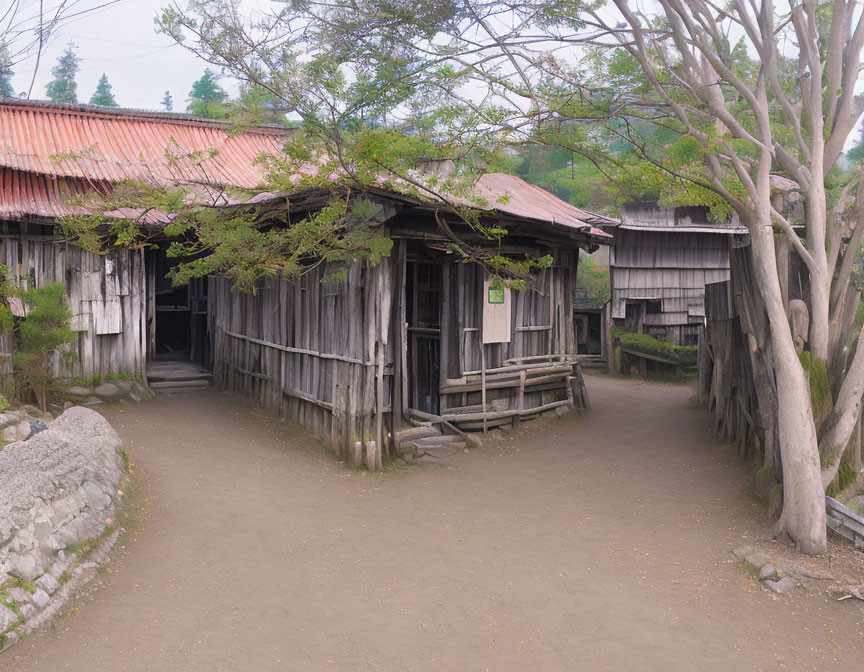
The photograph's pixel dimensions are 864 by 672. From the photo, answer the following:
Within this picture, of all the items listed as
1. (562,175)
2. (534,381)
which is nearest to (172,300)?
(534,381)

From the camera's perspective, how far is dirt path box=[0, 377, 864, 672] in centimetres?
448

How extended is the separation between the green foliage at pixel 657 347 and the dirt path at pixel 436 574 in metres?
8.02

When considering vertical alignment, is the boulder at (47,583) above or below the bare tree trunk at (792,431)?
below

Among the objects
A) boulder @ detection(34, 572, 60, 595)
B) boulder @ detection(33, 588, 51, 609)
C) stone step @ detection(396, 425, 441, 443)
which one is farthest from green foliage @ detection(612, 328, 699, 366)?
boulder @ detection(33, 588, 51, 609)

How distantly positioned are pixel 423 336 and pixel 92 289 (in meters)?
5.59

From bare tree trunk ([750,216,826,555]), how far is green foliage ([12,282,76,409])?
30.1 ft

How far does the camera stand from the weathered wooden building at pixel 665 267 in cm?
1806

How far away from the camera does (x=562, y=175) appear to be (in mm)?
26953

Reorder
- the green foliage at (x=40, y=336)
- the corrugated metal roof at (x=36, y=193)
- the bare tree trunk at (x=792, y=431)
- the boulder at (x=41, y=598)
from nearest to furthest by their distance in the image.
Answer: the boulder at (x=41, y=598), the bare tree trunk at (x=792, y=431), the green foliage at (x=40, y=336), the corrugated metal roof at (x=36, y=193)

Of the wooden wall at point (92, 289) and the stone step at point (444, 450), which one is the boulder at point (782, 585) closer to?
the stone step at point (444, 450)

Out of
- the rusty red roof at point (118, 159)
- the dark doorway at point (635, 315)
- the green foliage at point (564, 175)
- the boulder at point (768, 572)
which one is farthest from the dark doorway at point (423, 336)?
the dark doorway at point (635, 315)

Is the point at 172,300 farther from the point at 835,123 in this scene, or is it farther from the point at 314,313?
the point at 835,123

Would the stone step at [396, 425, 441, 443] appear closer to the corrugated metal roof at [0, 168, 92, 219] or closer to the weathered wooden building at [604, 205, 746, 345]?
the corrugated metal roof at [0, 168, 92, 219]

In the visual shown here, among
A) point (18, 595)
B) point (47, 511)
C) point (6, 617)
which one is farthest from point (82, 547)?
point (6, 617)
